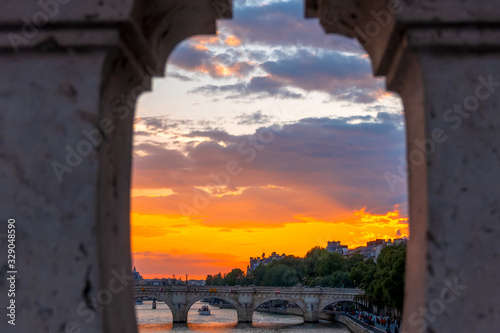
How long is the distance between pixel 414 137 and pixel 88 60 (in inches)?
81.9

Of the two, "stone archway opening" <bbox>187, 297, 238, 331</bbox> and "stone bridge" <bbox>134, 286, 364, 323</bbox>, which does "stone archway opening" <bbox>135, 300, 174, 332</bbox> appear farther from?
"stone bridge" <bbox>134, 286, 364, 323</bbox>

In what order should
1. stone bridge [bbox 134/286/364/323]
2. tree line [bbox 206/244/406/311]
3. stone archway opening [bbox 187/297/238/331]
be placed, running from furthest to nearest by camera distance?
stone bridge [bbox 134/286/364/323], stone archway opening [bbox 187/297/238/331], tree line [bbox 206/244/406/311]

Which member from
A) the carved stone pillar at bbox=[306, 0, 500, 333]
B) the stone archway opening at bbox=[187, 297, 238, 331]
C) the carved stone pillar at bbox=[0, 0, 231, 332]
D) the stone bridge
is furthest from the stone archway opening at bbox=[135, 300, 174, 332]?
the carved stone pillar at bbox=[306, 0, 500, 333]

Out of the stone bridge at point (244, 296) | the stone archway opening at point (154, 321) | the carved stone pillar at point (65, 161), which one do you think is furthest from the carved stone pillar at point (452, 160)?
the stone bridge at point (244, 296)

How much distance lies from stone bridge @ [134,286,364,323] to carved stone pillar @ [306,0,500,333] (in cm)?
6912

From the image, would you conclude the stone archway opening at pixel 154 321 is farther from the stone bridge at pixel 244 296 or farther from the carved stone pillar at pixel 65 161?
A: the carved stone pillar at pixel 65 161

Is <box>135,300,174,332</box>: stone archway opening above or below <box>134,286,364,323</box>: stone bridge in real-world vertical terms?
below

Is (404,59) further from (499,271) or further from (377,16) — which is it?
(499,271)

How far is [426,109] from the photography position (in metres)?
3.63

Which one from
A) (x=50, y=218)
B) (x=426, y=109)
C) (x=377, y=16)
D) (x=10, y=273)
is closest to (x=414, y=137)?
(x=426, y=109)

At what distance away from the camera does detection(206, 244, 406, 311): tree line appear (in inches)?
1721

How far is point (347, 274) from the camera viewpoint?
308 ft

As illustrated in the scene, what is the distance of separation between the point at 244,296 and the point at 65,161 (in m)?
70.7

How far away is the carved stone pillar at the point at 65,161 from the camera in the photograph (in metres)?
3.48
